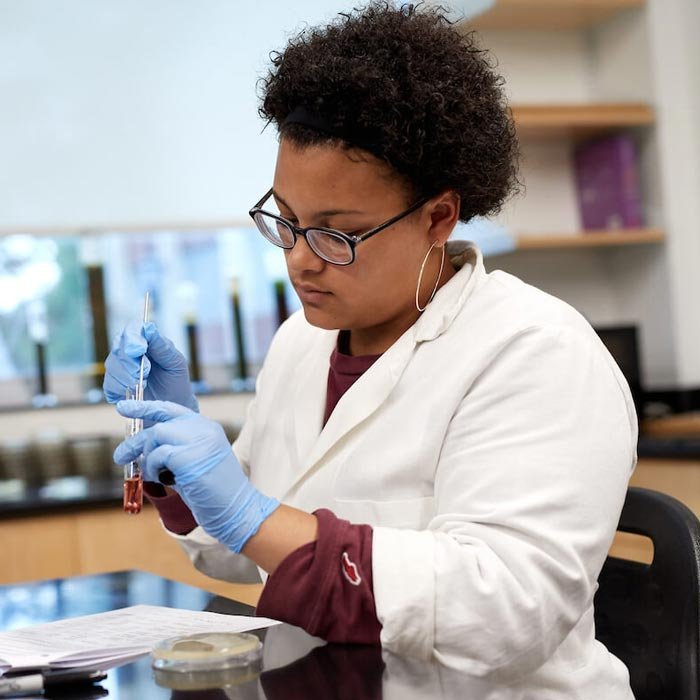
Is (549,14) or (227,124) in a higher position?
(549,14)

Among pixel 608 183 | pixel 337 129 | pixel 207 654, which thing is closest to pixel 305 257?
pixel 337 129

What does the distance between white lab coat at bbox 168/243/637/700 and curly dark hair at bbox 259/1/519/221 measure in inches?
5.9

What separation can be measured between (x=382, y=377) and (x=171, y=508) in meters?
0.36

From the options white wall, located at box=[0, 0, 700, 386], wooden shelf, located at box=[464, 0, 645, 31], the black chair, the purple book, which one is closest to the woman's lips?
the black chair

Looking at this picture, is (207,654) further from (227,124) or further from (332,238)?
(227,124)

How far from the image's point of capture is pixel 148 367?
1431 mm

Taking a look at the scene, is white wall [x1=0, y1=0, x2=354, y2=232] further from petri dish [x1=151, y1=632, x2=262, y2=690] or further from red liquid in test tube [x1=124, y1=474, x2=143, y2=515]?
petri dish [x1=151, y1=632, x2=262, y2=690]

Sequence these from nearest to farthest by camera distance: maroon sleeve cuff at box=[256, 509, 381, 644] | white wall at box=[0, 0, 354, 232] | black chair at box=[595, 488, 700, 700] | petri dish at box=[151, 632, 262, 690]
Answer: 1. petri dish at box=[151, 632, 262, 690]
2. maroon sleeve cuff at box=[256, 509, 381, 644]
3. black chair at box=[595, 488, 700, 700]
4. white wall at box=[0, 0, 354, 232]

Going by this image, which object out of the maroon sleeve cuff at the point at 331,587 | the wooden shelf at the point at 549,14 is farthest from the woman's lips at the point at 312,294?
the wooden shelf at the point at 549,14

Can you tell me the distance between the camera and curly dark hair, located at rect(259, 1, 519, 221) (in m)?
1.27

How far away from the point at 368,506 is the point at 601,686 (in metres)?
0.34

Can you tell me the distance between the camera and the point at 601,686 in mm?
1216

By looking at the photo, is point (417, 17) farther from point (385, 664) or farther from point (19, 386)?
point (19, 386)

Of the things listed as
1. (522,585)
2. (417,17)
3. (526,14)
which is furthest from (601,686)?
(526,14)
